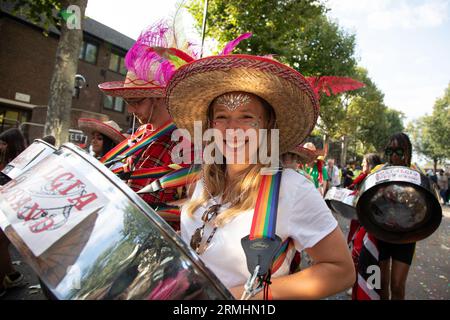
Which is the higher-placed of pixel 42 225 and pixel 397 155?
pixel 397 155

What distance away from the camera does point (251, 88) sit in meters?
1.50

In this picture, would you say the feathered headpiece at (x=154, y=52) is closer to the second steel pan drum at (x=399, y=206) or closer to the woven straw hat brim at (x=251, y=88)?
the woven straw hat brim at (x=251, y=88)

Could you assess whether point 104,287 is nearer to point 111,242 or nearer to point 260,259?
point 111,242

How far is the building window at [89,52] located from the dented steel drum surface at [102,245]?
22.9m

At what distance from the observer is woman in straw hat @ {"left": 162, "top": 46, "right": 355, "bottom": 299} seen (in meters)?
1.08

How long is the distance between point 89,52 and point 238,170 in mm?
23130

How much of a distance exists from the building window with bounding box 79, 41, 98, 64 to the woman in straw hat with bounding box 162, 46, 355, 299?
72.7 ft

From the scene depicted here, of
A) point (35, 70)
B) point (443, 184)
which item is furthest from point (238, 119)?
point (35, 70)

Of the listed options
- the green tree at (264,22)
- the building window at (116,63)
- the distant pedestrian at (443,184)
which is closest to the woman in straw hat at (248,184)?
the green tree at (264,22)

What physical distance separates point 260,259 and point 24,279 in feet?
13.2

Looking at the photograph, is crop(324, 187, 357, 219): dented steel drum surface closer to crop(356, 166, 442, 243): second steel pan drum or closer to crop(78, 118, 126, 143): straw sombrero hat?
crop(356, 166, 442, 243): second steel pan drum

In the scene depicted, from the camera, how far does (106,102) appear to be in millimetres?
22500

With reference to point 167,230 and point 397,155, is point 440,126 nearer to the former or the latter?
point 397,155

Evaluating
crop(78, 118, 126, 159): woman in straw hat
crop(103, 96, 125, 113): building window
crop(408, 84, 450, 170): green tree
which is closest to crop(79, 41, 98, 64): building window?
crop(103, 96, 125, 113): building window
